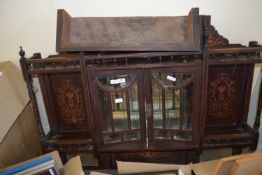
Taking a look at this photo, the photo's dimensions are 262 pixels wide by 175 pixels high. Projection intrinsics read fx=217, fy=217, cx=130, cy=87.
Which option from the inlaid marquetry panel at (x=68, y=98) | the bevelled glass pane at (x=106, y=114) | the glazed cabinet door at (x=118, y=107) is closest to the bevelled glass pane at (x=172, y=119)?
the glazed cabinet door at (x=118, y=107)

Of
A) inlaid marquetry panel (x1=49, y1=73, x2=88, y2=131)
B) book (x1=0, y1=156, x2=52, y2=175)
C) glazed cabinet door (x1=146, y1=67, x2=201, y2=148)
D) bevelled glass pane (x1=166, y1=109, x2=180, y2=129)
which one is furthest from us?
inlaid marquetry panel (x1=49, y1=73, x2=88, y2=131)

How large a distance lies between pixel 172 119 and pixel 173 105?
0.37 ft

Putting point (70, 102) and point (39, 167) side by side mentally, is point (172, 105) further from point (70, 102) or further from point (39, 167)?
point (39, 167)

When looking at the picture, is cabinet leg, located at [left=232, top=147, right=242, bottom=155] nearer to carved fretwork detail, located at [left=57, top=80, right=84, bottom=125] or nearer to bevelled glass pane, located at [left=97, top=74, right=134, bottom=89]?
bevelled glass pane, located at [left=97, top=74, right=134, bottom=89]

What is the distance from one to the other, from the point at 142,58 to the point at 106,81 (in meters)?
0.28

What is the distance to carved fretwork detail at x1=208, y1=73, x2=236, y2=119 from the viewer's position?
1.62 metres

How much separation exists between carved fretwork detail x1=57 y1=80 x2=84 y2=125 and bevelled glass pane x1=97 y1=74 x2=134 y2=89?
0.32 metres

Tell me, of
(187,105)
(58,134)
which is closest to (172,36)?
(187,105)

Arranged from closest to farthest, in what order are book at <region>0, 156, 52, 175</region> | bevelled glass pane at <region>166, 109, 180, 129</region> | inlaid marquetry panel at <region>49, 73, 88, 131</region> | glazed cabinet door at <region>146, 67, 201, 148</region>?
1. book at <region>0, 156, 52, 175</region>
2. glazed cabinet door at <region>146, 67, 201, 148</region>
3. bevelled glass pane at <region>166, 109, 180, 129</region>
4. inlaid marquetry panel at <region>49, 73, 88, 131</region>

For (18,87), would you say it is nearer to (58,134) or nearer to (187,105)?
(58,134)

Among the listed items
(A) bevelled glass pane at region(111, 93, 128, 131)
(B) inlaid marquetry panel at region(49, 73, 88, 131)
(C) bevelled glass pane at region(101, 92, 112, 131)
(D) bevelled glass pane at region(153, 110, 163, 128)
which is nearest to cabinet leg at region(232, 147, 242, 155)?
(D) bevelled glass pane at region(153, 110, 163, 128)

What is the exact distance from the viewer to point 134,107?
1.53m

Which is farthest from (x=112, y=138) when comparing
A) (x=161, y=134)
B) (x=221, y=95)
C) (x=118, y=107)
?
(x=221, y=95)

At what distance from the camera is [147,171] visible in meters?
1.44
